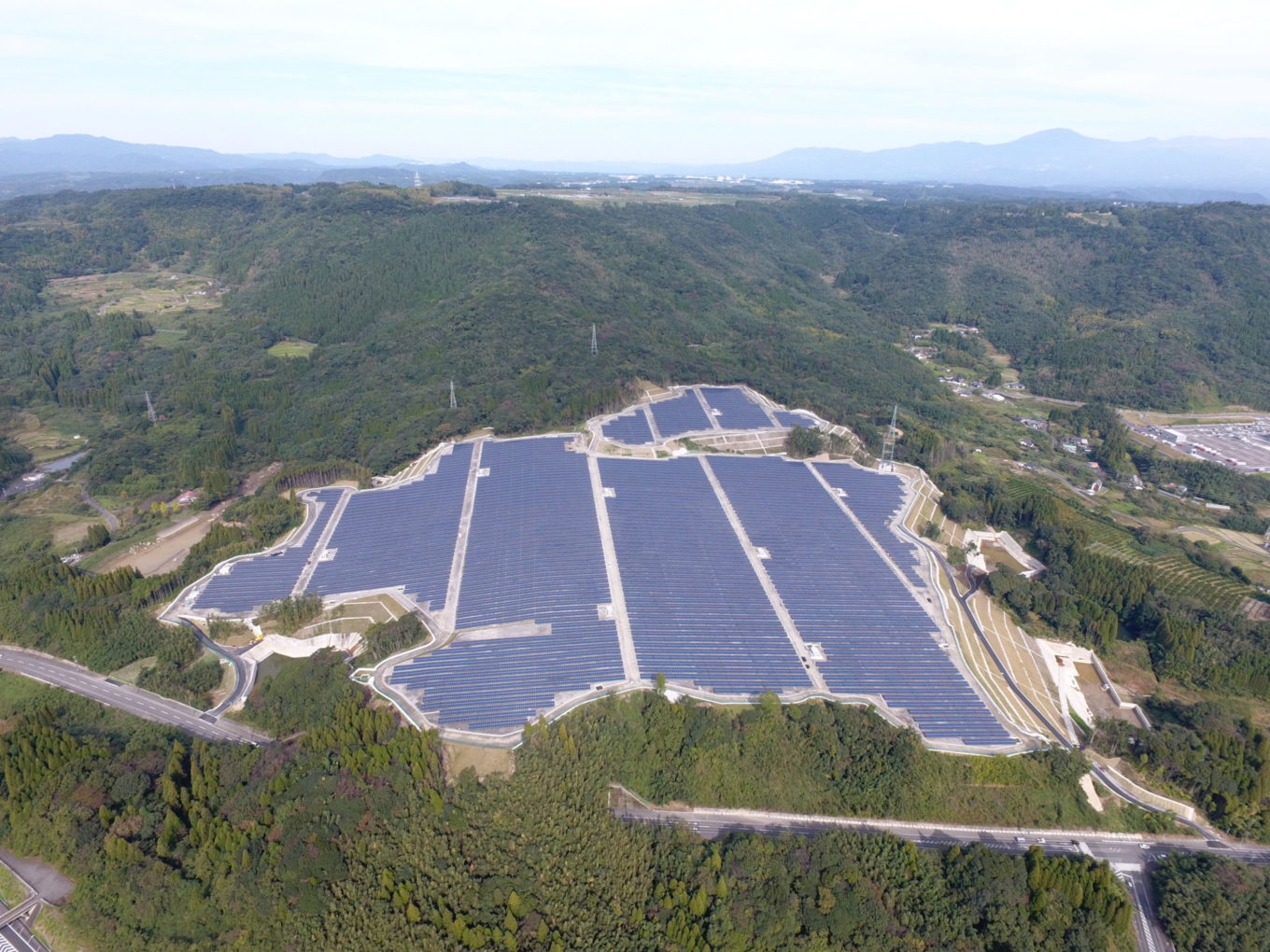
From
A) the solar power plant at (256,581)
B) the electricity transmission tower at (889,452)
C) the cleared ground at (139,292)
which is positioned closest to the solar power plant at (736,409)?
the electricity transmission tower at (889,452)

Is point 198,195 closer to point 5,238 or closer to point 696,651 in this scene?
point 5,238

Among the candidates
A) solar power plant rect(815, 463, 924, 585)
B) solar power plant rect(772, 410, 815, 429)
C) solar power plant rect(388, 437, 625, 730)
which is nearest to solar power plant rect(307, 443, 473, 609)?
solar power plant rect(388, 437, 625, 730)

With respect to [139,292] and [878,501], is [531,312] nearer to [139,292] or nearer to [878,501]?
[878,501]

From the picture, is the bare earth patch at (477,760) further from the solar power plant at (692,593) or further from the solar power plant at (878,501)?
the solar power plant at (878,501)

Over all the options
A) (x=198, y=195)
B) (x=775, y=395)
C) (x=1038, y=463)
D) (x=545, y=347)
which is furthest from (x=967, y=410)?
(x=198, y=195)

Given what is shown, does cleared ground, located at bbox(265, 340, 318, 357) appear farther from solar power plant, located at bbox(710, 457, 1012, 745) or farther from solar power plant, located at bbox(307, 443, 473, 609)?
solar power plant, located at bbox(710, 457, 1012, 745)

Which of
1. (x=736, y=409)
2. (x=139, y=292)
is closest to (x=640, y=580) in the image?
(x=736, y=409)
